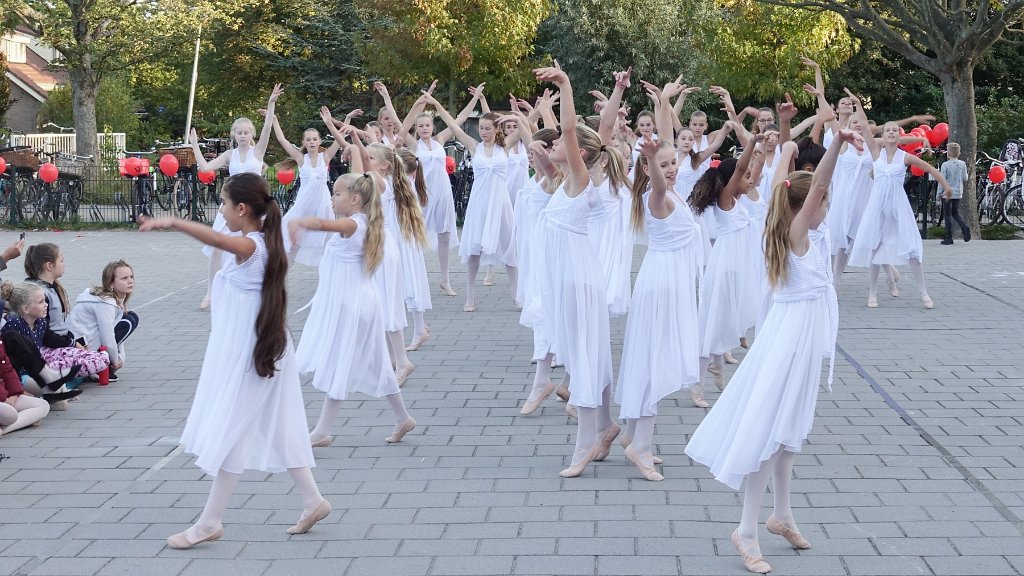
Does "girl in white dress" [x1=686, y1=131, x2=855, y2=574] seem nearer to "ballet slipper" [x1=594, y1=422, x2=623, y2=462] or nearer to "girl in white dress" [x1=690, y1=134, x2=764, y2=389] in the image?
"ballet slipper" [x1=594, y1=422, x2=623, y2=462]

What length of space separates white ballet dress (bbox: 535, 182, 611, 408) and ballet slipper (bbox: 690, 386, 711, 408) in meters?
1.68

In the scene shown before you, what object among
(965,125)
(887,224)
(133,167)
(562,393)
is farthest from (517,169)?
(133,167)

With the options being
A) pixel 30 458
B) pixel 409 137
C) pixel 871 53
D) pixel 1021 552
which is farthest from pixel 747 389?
pixel 871 53

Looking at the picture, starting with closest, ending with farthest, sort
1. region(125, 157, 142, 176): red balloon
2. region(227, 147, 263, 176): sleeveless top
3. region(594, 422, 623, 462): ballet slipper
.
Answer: region(594, 422, 623, 462): ballet slipper
region(227, 147, 263, 176): sleeveless top
region(125, 157, 142, 176): red balloon

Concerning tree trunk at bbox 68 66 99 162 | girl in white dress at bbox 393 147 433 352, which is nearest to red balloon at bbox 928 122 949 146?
girl in white dress at bbox 393 147 433 352

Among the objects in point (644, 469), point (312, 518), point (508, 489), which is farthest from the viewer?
point (644, 469)

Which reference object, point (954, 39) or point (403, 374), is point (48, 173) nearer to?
point (403, 374)

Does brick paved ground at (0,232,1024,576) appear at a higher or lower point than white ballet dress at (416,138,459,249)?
lower

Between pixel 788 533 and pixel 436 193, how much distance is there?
8032mm

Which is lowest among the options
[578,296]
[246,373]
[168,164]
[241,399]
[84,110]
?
[241,399]

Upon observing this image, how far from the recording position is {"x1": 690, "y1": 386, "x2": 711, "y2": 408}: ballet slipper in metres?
8.04

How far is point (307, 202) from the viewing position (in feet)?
41.8

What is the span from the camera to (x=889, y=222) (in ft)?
40.6

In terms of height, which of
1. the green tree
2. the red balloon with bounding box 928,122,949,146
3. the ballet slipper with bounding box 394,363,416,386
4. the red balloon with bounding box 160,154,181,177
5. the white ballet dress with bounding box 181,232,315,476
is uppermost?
the green tree
